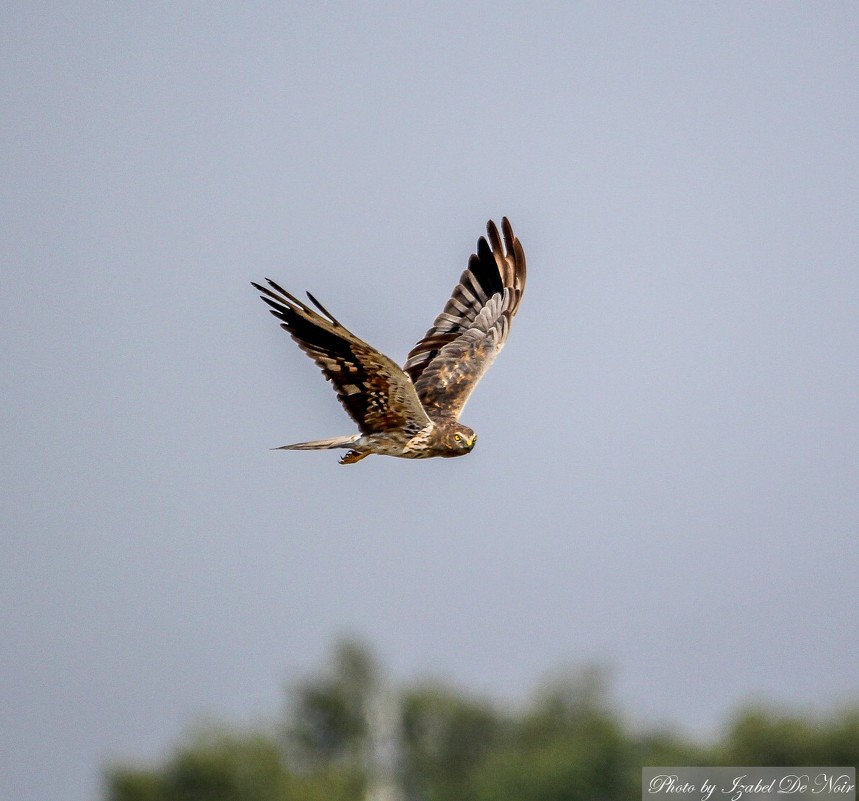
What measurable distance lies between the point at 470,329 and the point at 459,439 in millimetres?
2835

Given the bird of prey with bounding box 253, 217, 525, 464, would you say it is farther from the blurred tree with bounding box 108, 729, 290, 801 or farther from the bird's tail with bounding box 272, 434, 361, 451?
the blurred tree with bounding box 108, 729, 290, 801

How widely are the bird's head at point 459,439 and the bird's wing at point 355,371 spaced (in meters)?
0.40

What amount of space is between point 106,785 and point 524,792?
1660cm

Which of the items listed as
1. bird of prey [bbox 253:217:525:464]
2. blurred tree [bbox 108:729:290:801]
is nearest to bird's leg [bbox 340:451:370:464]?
bird of prey [bbox 253:217:525:464]

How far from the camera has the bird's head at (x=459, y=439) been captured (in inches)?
668

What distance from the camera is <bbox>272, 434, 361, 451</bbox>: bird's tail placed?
16.4 meters

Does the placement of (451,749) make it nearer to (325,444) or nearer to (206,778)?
(206,778)

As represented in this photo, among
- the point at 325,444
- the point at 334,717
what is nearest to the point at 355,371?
the point at 325,444

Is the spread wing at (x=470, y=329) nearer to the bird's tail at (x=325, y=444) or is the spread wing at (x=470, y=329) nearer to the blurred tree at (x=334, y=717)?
the bird's tail at (x=325, y=444)

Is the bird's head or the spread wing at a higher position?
the spread wing

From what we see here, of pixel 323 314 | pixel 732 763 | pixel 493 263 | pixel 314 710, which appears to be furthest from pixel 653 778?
pixel 323 314

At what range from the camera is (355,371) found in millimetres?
16047

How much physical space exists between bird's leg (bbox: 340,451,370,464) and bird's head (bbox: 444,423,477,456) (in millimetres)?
845

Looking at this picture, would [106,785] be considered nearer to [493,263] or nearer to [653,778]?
[653,778]
